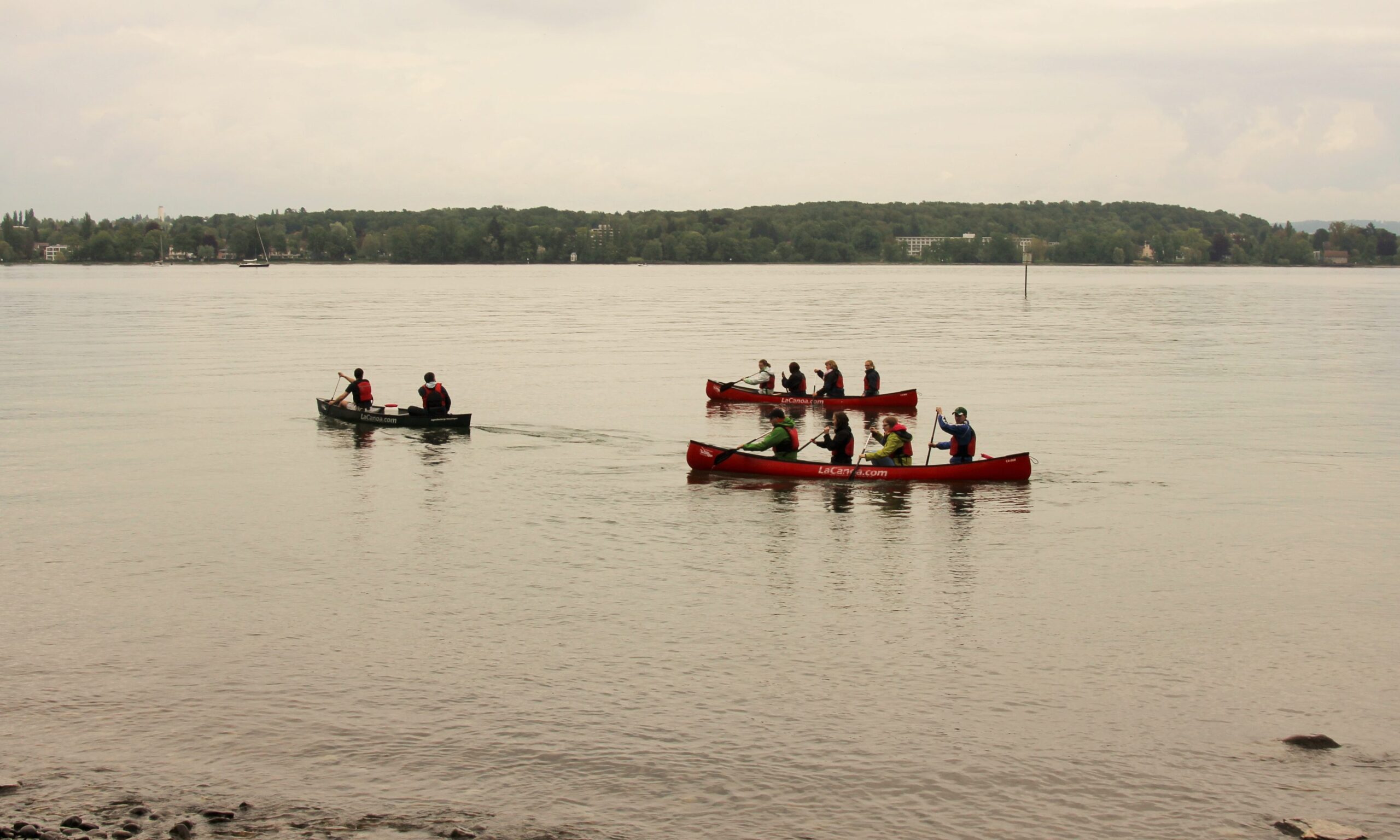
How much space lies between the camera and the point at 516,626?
775 inches

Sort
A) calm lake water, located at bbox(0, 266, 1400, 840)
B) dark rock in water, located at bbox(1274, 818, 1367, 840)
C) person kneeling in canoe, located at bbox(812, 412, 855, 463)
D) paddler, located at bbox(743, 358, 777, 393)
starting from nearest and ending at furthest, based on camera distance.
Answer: dark rock in water, located at bbox(1274, 818, 1367, 840), calm lake water, located at bbox(0, 266, 1400, 840), person kneeling in canoe, located at bbox(812, 412, 855, 463), paddler, located at bbox(743, 358, 777, 393)

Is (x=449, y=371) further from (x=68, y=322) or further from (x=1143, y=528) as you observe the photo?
(x=68, y=322)

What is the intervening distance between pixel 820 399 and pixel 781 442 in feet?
48.6

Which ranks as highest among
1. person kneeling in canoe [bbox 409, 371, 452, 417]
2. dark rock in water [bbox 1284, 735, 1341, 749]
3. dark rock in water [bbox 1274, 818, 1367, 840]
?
person kneeling in canoe [bbox 409, 371, 452, 417]

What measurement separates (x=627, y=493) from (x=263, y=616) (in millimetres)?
11512

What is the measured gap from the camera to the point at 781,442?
32.4 meters

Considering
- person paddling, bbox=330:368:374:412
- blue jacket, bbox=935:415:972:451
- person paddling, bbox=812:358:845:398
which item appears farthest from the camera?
person paddling, bbox=812:358:845:398

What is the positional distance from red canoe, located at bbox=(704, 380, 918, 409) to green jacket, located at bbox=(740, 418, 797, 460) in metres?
13.8

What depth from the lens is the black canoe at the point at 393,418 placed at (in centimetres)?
3978

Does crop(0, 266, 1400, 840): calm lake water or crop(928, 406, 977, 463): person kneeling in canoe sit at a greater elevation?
crop(928, 406, 977, 463): person kneeling in canoe

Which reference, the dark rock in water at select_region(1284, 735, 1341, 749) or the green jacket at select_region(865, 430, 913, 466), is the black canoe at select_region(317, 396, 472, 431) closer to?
the green jacket at select_region(865, 430, 913, 466)

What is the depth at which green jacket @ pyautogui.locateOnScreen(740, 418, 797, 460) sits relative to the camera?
106ft

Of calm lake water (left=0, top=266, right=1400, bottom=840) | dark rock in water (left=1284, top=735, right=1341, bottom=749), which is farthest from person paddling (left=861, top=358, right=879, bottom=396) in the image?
dark rock in water (left=1284, top=735, right=1341, bottom=749)

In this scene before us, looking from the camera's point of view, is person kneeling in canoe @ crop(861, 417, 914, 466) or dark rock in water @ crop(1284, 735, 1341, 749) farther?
person kneeling in canoe @ crop(861, 417, 914, 466)
